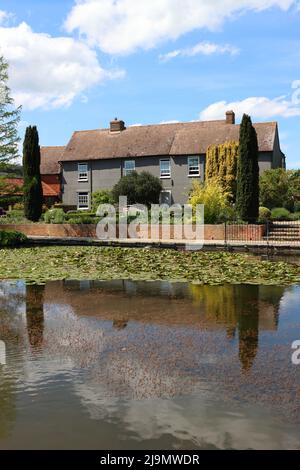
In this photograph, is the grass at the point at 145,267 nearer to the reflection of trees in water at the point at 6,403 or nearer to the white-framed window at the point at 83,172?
the reflection of trees in water at the point at 6,403

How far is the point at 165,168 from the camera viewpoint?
4400 centimetres

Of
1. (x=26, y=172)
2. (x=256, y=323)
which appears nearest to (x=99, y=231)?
(x=26, y=172)

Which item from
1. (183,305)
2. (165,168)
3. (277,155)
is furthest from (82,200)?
(183,305)

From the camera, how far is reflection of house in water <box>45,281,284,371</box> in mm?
9180

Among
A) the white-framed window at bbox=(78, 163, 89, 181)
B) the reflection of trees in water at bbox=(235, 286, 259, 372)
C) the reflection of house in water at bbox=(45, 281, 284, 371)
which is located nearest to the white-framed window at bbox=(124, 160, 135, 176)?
the white-framed window at bbox=(78, 163, 89, 181)

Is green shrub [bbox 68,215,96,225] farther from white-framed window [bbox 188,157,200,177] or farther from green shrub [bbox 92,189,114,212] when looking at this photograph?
white-framed window [bbox 188,157,200,177]

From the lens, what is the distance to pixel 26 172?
34.9m

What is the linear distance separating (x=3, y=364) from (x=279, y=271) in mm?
10711

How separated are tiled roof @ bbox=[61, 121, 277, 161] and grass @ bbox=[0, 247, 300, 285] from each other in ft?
75.8

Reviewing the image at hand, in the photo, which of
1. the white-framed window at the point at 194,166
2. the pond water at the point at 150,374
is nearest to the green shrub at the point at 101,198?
the white-framed window at the point at 194,166

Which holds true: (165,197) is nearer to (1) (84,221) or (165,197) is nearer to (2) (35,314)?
(1) (84,221)

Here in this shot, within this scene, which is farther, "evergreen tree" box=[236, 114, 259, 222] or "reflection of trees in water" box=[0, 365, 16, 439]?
"evergreen tree" box=[236, 114, 259, 222]

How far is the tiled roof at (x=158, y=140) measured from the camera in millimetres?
42719

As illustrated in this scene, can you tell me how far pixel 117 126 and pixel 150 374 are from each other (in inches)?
1717
